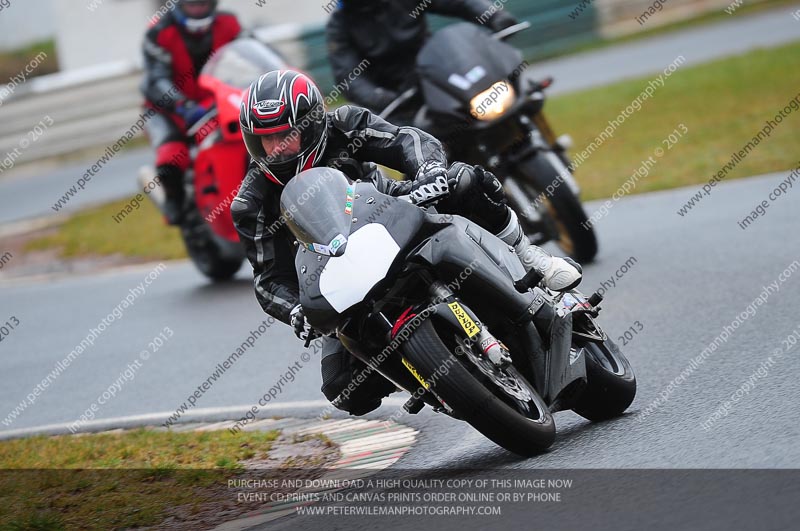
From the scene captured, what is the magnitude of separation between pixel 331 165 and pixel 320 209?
92cm

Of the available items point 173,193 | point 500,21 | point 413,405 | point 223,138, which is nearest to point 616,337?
point 413,405

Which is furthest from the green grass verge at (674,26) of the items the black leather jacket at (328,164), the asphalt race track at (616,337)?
the black leather jacket at (328,164)

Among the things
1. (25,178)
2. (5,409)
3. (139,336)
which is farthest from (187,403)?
(25,178)

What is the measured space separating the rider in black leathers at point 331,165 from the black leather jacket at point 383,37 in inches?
152

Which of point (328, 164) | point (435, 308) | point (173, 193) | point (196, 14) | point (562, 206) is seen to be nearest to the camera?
point (435, 308)

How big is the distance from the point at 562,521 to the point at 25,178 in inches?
792

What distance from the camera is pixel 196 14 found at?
11359 mm

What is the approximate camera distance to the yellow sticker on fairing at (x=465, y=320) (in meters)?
4.89

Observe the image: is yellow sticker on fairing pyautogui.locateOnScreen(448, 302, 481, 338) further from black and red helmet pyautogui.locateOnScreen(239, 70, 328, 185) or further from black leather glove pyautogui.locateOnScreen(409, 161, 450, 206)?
black and red helmet pyautogui.locateOnScreen(239, 70, 328, 185)

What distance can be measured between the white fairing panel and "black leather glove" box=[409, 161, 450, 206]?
0.86 ft

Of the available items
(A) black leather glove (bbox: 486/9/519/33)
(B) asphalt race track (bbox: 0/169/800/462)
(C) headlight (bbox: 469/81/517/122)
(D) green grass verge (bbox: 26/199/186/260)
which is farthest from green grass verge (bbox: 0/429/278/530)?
(D) green grass verge (bbox: 26/199/186/260)

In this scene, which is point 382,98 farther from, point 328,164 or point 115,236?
point 115,236

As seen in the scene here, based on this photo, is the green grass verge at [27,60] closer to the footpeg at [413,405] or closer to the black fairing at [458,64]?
the black fairing at [458,64]

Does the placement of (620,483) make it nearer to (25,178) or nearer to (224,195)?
(224,195)
